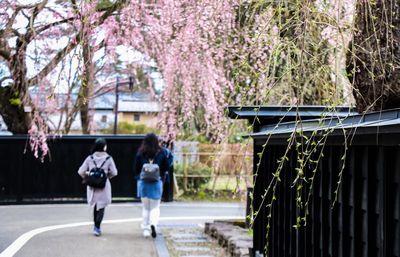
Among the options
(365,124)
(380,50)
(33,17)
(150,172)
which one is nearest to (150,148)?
(150,172)

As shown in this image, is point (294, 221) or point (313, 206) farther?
point (294, 221)

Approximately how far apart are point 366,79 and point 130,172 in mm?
11206

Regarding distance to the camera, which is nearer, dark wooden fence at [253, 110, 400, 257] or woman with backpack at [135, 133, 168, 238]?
dark wooden fence at [253, 110, 400, 257]

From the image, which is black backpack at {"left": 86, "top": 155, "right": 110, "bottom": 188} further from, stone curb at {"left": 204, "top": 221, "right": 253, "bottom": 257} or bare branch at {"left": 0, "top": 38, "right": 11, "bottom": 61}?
bare branch at {"left": 0, "top": 38, "right": 11, "bottom": 61}

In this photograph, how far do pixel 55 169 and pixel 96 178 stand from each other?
5.97 metres

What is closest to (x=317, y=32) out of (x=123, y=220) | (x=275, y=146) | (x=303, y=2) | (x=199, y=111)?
(x=275, y=146)

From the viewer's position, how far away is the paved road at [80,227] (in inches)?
307

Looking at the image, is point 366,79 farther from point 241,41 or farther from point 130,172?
point 130,172

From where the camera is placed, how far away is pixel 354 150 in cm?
373

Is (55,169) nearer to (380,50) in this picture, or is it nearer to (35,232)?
(35,232)

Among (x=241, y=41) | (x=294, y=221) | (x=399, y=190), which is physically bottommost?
(x=294, y=221)

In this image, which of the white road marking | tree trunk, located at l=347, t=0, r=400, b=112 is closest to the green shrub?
the white road marking

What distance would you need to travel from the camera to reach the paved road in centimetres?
780

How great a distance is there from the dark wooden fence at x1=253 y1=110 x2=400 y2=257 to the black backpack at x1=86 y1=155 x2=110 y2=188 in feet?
13.6
